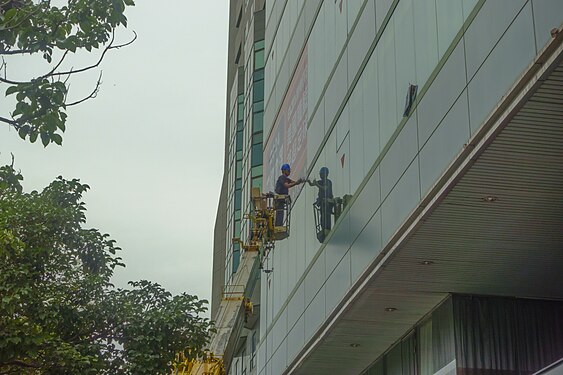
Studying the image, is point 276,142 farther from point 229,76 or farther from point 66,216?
point 229,76

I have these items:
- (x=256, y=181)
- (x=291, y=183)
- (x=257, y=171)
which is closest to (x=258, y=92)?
(x=257, y=171)

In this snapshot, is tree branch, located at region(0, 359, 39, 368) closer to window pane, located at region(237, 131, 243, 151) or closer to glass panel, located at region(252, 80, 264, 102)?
glass panel, located at region(252, 80, 264, 102)

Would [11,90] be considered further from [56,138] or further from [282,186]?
[282,186]

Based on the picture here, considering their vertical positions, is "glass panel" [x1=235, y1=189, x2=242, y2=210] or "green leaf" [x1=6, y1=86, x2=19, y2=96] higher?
"glass panel" [x1=235, y1=189, x2=242, y2=210]

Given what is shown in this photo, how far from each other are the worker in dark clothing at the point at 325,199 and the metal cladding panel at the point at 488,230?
2688 millimetres

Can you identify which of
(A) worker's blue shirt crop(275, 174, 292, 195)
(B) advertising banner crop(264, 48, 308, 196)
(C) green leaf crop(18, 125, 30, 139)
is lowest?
(C) green leaf crop(18, 125, 30, 139)

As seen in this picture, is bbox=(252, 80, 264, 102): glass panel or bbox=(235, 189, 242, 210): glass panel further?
bbox=(235, 189, 242, 210): glass panel

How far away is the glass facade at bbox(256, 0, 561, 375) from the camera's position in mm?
13141

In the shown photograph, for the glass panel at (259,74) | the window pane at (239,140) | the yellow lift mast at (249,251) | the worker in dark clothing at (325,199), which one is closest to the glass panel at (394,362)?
the worker in dark clothing at (325,199)

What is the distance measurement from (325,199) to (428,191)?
8.44 metres

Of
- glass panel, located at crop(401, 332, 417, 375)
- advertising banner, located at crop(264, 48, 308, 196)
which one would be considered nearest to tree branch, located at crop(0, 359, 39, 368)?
glass panel, located at crop(401, 332, 417, 375)

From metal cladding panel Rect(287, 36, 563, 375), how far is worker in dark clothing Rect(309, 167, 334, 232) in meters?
2.69

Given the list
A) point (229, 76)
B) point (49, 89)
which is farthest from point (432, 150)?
point (229, 76)

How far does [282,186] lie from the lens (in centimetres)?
2742
